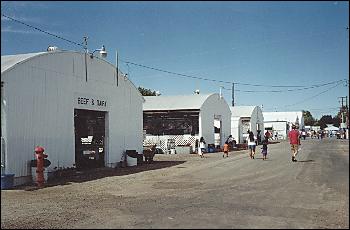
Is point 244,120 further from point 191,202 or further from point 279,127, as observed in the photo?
point 191,202

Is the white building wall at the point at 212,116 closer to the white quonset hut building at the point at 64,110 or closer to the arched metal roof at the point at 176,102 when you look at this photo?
the arched metal roof at the point at 176,102

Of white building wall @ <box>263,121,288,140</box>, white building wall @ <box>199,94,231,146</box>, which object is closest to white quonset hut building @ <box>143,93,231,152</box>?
white building wall @ <box>199,94,231,146</box>

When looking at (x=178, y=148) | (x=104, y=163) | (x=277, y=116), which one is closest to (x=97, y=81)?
(x=104, y=163)

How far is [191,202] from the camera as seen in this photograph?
8.80 meters

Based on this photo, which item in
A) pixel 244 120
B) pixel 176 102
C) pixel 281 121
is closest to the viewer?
pixel 176 102

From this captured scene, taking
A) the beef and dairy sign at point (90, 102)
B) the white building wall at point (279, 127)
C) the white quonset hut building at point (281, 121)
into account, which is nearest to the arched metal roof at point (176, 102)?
the beef and dairy sign at point (90, 102)

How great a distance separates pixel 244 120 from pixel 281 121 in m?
30.9

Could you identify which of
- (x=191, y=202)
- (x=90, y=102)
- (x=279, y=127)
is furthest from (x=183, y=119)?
(x=279, y=127)

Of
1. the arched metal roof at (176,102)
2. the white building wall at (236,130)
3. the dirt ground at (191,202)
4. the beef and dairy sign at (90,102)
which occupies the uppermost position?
the arched metal roof at (176,102)

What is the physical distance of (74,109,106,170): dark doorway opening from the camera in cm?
2030

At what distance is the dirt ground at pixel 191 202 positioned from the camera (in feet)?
16.0

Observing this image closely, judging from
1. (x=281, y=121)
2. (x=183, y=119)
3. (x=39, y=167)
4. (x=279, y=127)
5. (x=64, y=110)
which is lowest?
(x=39, y=167)

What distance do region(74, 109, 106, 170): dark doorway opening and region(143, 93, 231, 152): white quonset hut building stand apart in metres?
10.4

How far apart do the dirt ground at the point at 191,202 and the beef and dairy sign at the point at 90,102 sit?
3.99m
